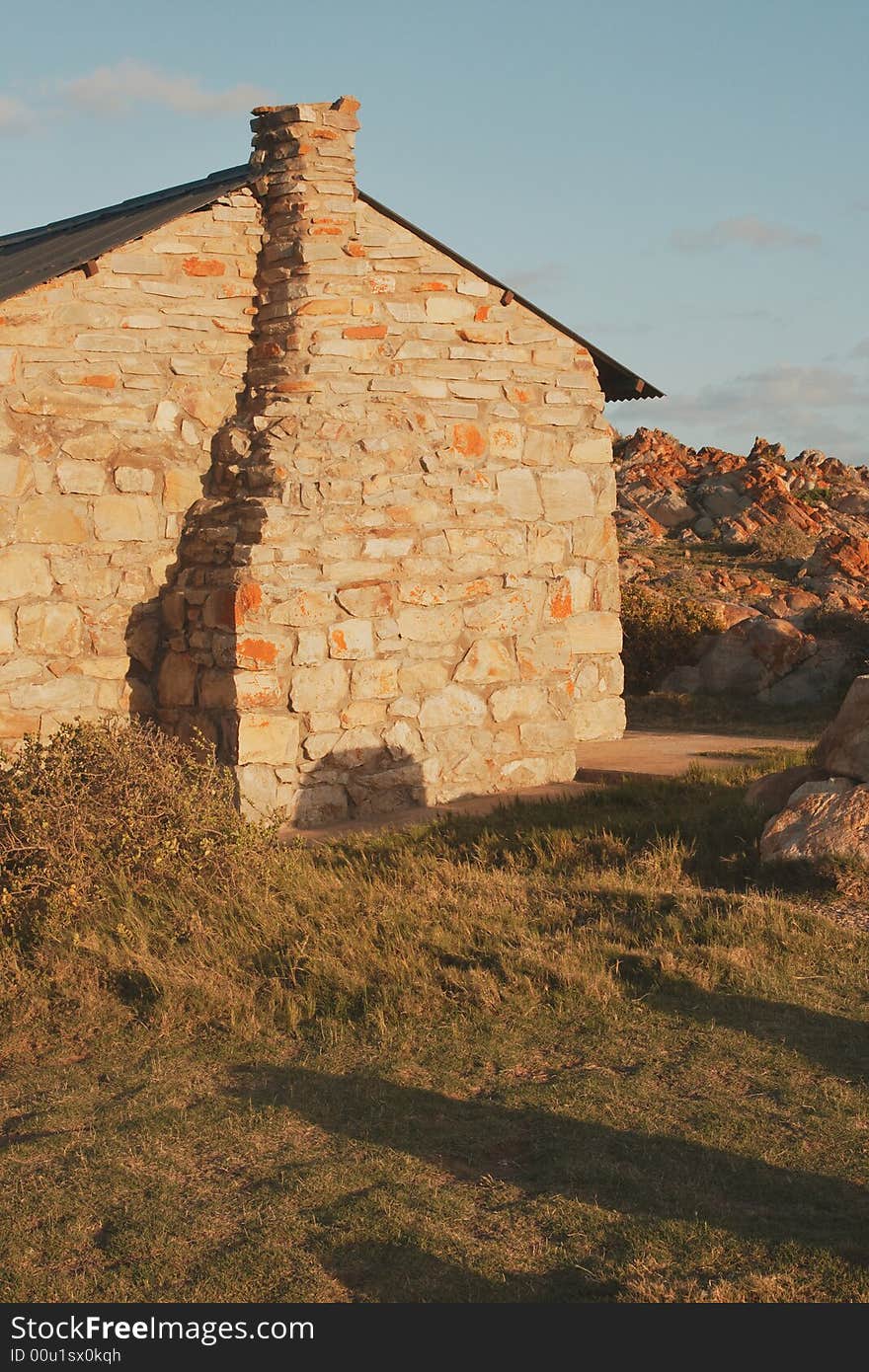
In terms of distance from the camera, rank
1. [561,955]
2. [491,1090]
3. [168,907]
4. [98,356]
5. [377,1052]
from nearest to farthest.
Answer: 1. [491,1090]
2. [377,1052]
3. [561,955]
4. [168,907]
5. [98,356]

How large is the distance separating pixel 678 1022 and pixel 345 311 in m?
5.67

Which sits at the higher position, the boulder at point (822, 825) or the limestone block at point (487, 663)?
the limestone block at point (487, 663)

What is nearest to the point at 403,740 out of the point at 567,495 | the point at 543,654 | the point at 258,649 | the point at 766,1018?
the point at 258,649

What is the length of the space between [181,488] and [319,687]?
1733 millimetres

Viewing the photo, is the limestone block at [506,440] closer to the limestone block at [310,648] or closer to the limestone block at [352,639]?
the limestone block at [352,639]

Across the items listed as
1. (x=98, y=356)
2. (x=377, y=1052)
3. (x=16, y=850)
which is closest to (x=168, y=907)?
(x=16, y=850)

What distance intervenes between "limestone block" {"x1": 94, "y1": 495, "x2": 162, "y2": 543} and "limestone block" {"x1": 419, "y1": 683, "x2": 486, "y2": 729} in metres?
2.15

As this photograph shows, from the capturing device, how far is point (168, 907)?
22.3 feet

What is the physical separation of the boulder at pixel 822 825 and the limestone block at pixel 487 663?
2.77 meters

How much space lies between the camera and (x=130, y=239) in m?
8.89

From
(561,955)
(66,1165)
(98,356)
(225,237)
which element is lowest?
(66,1165)

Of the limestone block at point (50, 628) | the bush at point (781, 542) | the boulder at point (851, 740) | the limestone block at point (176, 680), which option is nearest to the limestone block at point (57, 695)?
the limestone block at point (50, 628)

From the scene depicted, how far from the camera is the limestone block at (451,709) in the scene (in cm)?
919

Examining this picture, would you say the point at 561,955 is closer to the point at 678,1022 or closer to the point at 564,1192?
the point at 678,1022
